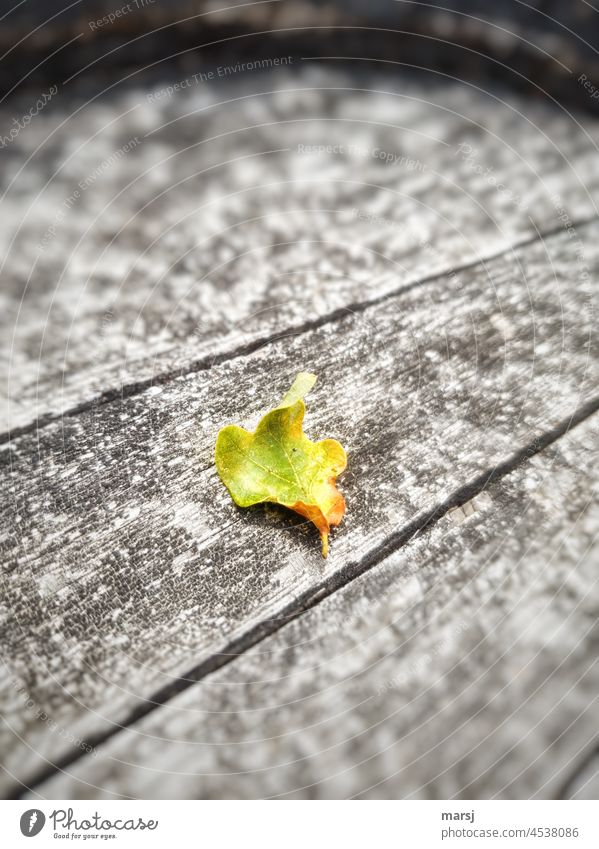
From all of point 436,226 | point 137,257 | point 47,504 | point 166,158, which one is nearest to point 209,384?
point 47,504

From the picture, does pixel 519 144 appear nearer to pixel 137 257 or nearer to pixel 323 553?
pixel 137 257

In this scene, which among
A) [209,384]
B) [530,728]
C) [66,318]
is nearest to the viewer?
[530,728]

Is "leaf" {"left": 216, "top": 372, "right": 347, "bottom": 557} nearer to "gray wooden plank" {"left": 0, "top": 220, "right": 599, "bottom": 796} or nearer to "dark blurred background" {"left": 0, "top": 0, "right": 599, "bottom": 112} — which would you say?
"gray wooden plank" {"left": 0, "top": 220, "right": 599, "bottom": 796}

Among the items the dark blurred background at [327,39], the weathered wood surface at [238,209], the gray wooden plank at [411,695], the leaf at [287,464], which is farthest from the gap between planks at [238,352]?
the dark blurred background at [327,39]
